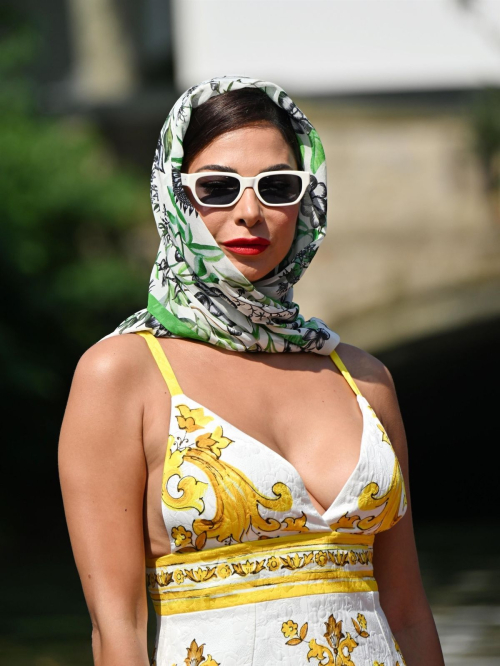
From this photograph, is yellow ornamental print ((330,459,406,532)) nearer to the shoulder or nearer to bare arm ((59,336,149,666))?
the shoulder

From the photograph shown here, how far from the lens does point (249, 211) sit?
87.5 inches

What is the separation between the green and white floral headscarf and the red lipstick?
0.03 m

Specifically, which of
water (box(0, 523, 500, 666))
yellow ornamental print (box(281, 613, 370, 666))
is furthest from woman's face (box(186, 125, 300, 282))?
water (box(0, 523, 500, 666))

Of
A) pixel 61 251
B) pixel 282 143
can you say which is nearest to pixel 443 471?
pixel 61 251

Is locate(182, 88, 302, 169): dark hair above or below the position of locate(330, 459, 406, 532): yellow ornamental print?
above

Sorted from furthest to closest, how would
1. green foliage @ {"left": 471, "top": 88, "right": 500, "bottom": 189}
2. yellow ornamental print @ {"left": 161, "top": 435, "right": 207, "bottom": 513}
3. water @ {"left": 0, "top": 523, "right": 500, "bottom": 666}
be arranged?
green foliage @ {"left": 471, "top": 88, "right": 500, "bottom": 189}
water @ {"left": 0, "top": 523, "right": 500, "bottom": 666}
yellow ornamental print @ {"left": 161, "top": 435, "right": 207, "bottom": 513}

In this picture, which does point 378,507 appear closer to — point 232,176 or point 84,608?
point 232,176

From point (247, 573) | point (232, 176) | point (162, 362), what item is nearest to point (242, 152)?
point (232, 176)

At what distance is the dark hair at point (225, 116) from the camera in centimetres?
229

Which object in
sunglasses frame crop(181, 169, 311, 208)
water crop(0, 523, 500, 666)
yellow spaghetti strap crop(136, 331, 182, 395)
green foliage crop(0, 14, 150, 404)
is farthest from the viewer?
green foliage crop(0, 14, 150, 404)

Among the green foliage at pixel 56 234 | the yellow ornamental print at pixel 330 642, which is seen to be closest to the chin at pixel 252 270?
the yellow ornamental print at pixel 330 642

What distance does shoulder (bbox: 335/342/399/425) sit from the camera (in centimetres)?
240

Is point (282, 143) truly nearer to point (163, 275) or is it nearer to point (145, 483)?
point (163, 275)

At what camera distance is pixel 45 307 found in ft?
30.3
